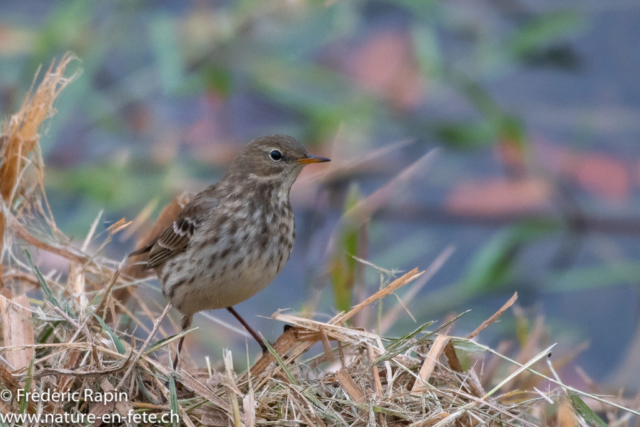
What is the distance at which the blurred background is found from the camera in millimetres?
6203

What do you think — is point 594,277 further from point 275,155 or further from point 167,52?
point 167,52

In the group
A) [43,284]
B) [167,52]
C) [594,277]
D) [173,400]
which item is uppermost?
[167,52]

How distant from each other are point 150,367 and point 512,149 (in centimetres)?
411

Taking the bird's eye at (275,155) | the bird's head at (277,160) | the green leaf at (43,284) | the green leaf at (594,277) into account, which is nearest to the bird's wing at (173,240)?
the bird's head at (277,160)

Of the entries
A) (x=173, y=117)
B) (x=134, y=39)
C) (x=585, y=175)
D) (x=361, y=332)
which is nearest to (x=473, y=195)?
(x=585, y=175)

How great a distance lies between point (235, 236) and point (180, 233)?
330 mm

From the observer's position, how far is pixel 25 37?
7.29 metres

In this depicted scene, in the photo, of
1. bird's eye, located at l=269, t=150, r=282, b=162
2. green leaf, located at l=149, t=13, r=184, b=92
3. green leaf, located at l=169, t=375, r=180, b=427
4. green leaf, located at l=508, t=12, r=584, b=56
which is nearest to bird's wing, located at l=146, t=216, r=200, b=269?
bird's eye, located at l=269, t=150, r=282, b=162

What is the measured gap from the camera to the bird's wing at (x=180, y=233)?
441cm

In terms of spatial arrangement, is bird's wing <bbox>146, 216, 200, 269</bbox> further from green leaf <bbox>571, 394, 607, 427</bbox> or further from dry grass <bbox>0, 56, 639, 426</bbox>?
green leaf <bbox>571, 394, 607, 427</bbox>

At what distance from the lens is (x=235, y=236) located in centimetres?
426

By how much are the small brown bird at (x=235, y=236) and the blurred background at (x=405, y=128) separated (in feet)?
3.57

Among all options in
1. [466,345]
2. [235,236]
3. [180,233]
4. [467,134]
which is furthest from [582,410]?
[467,134]

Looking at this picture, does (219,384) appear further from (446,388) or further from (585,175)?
(585,175)
